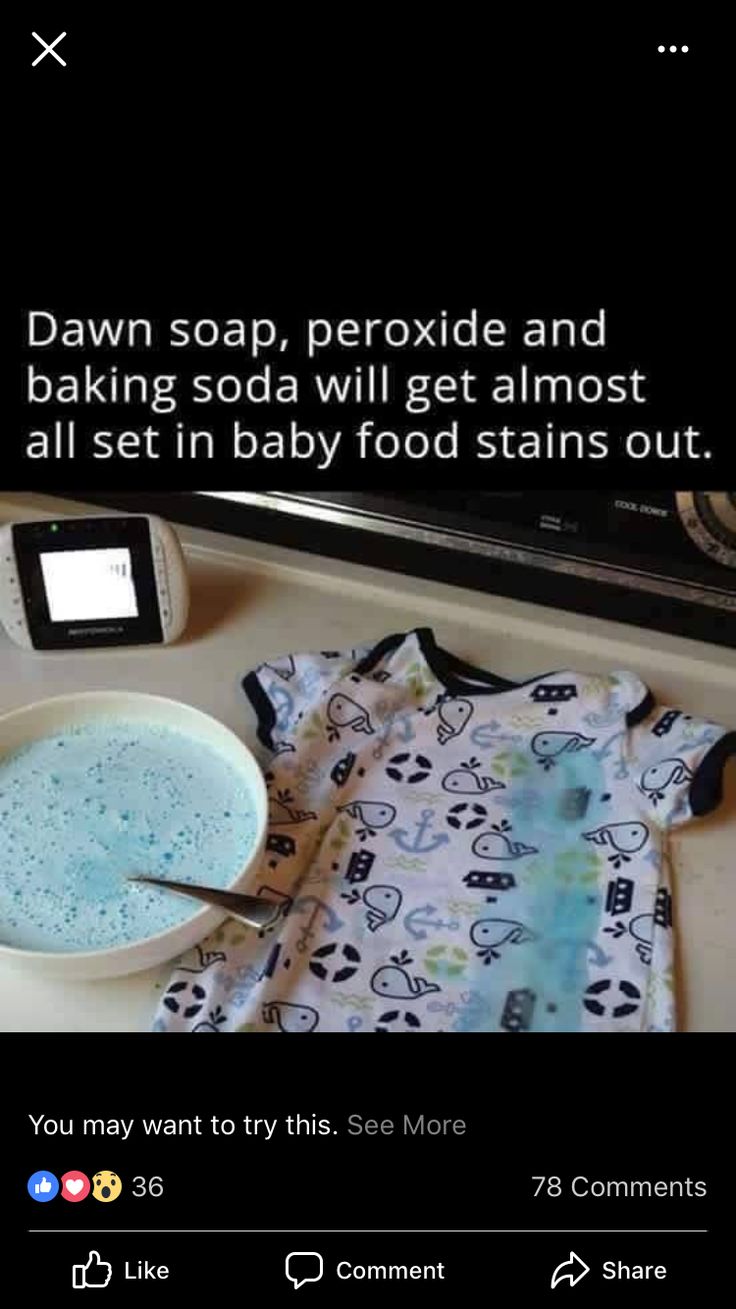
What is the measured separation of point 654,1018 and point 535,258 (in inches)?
14.9

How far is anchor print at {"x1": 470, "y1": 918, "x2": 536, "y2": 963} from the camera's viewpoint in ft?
2.41

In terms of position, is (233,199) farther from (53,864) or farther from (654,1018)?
(654,1018)

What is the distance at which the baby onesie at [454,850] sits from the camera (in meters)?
0.71

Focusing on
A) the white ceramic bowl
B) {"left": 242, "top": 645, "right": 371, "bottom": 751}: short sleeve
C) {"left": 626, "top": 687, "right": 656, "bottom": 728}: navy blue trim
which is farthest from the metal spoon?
{"left": 626, "top": 687, "right": 656, "bottom": 728}: navy blue trim

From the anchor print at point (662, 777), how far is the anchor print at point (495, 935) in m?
0.11

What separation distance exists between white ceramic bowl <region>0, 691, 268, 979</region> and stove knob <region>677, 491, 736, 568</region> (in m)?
0.28

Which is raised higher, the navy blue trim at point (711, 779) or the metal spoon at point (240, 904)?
the navy blue trim at point (711, 779)
